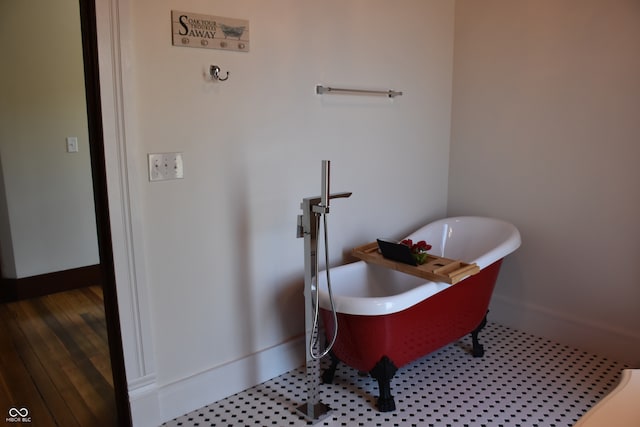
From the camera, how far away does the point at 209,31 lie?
204 centimetres

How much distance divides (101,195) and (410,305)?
1.33 metres

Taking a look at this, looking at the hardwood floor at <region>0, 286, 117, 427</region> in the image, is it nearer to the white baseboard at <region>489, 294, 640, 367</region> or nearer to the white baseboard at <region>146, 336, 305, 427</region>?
the white baseboard at <region>146, 336, 305, 427</region>

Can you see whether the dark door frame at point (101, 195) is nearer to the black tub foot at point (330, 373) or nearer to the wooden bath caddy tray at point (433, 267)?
the black tub foot at point (330, 373)

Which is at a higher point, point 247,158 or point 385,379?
point 247,158

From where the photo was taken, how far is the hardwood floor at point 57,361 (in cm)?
229

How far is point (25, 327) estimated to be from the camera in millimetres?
3176

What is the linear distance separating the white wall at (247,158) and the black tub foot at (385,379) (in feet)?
1.87

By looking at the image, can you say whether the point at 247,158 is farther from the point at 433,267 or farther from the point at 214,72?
the point at 433,267

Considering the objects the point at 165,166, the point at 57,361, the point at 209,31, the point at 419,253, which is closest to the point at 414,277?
the point at 419,253

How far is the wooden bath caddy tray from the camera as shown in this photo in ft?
7.27

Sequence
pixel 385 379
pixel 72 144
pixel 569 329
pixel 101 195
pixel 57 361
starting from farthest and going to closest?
pixel 72 144 < pixel 569 329 < pixel 57 361 < pixel 385 379 < pixel 101 195

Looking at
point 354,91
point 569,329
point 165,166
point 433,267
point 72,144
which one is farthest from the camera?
point 72,144

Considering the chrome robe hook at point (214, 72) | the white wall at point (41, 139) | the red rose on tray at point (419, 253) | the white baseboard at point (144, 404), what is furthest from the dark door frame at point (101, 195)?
the white wall at point (41, 139)

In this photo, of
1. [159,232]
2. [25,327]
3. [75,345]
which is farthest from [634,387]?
[25,327]
